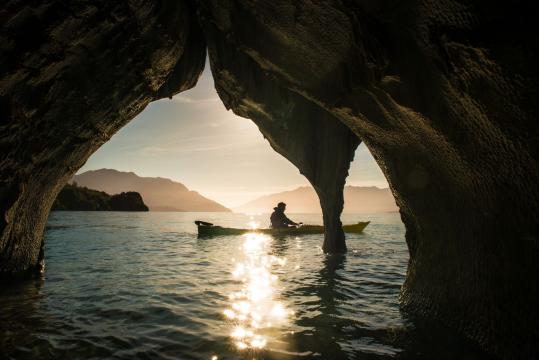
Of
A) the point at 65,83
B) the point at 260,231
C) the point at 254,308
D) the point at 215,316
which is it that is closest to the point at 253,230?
the point at 260,231

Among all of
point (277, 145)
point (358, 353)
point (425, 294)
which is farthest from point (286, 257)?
point (358, 353)

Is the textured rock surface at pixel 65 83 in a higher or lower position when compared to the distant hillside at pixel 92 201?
higher

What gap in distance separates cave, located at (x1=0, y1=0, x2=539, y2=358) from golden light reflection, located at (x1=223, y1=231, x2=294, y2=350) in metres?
2.91

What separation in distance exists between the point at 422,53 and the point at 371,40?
27.6 inches

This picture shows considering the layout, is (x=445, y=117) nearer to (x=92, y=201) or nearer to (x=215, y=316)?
(x=215, y=316)

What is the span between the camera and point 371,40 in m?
4.20

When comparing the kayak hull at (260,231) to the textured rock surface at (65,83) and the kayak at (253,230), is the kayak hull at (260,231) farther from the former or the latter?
the textured rock surface at (65,83)

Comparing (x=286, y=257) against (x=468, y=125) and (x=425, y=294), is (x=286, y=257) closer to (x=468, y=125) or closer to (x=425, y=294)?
(x=425, y=294)

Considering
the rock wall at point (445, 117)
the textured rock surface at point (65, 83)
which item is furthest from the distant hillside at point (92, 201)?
the rock wall at point (445, 117)

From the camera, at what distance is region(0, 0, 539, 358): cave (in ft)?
11.0

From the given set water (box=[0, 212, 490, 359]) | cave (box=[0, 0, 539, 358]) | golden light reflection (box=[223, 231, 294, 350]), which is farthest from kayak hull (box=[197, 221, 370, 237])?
cave (box=[0, 0, 539, 358])

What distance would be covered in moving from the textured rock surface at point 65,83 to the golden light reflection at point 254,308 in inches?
222

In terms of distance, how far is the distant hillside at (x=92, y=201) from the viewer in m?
87.8

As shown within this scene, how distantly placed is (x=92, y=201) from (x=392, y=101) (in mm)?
104801
